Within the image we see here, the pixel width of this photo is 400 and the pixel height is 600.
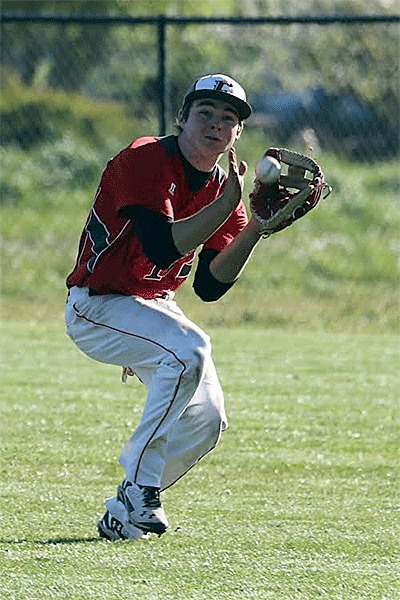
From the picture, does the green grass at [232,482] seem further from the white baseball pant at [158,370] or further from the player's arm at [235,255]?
the player's arm at [235,255]

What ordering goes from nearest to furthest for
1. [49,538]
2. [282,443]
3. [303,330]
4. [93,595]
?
1. [93,595]
2. [49,538]
3. [282,443]
4. [303,330]

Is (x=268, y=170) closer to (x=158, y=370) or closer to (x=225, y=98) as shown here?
(x=225, y=98)

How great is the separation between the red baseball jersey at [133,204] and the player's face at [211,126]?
10 centimetres

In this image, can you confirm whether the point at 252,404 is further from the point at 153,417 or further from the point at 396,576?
the point at 396,576

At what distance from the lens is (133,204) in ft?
15.1

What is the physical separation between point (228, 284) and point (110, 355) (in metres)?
0.55

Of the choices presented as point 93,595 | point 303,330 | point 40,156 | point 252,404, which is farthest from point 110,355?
point 40,156

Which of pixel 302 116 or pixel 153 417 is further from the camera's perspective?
pixel 302 116

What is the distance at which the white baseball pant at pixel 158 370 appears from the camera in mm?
4668

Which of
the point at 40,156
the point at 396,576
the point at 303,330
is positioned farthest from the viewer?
the point at 40,156

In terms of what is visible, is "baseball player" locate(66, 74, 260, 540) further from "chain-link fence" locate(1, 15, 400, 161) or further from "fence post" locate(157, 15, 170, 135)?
"chain-link fence" locate(1, 15, 400, 161)

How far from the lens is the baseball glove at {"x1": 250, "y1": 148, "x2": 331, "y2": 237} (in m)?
4.63

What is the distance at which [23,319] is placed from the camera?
10992 mm

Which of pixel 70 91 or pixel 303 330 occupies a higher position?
pixel 70 91
